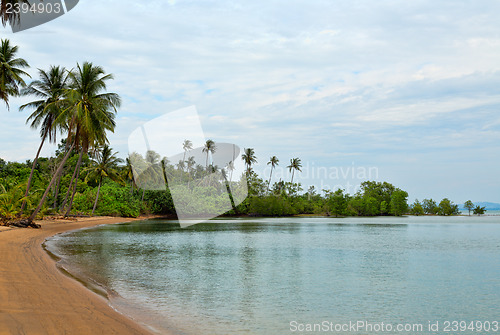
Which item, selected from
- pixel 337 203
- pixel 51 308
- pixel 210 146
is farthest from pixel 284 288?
pixel 337 203

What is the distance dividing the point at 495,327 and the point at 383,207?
121967 millimetres

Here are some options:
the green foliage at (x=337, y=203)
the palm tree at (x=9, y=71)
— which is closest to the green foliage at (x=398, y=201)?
the green foliage at (x=337, y=203)

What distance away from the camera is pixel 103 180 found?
78375 mm

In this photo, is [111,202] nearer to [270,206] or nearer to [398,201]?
[270,206]

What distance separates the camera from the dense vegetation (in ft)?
109

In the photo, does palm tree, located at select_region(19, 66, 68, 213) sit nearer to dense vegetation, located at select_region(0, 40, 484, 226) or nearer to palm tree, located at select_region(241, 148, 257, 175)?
dense vegetation, located at select_region(0, 40, 484, 226)

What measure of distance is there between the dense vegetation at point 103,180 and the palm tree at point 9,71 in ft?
0.22

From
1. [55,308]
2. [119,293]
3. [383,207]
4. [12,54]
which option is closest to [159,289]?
[119,293]

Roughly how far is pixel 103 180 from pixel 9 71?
53451mm

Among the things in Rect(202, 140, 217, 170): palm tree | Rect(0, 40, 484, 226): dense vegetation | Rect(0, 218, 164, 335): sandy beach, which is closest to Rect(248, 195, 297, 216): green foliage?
Rect(0, 40, 484, 226): dense vegetation

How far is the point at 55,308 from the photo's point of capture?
7734mm

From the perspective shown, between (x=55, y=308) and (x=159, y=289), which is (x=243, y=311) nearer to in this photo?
(x=159, y=289)

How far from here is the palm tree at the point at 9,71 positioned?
27016 millimetres

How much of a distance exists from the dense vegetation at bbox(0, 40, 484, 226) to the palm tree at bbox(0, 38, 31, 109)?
7 cm
